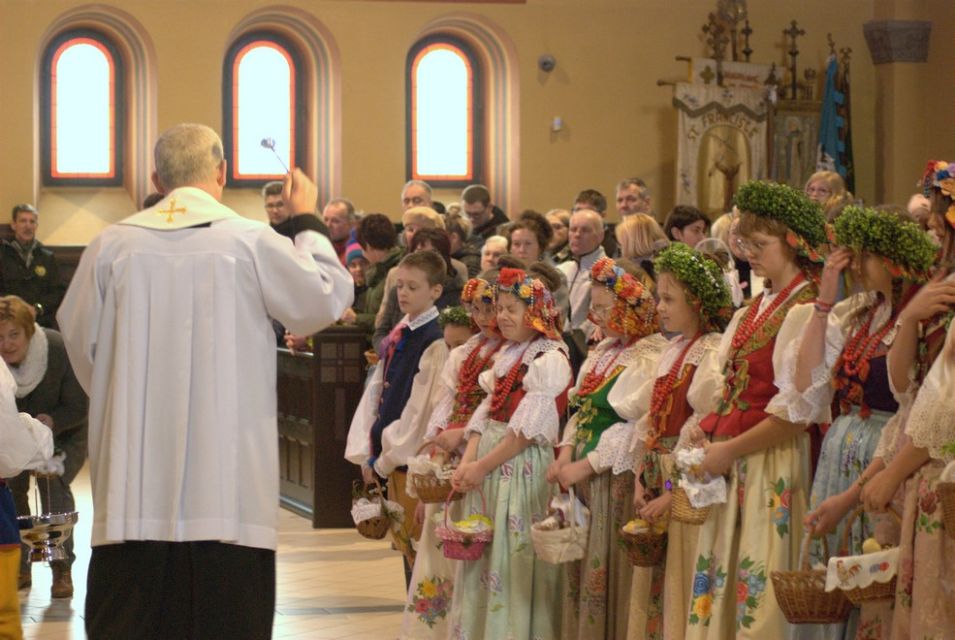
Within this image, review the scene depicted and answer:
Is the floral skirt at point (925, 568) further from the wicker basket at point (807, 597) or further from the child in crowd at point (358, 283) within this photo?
the child in crowd at point (358, 283)

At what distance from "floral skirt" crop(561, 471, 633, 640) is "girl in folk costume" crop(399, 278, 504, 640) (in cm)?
74

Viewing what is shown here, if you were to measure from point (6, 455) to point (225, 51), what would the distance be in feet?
33.2

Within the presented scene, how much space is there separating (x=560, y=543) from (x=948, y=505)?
1.80 m

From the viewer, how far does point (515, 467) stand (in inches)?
233

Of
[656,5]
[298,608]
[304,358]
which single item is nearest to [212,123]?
[656,5]

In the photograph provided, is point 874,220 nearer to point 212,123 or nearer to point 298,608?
point 298,608

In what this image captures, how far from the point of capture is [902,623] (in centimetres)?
419

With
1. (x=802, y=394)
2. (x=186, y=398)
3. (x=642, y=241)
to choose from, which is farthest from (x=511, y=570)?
(x=642, y=241)

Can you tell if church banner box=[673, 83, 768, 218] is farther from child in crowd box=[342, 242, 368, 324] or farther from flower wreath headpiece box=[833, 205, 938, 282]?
flower wreath headpiece box=[833, 205, 938, 282]

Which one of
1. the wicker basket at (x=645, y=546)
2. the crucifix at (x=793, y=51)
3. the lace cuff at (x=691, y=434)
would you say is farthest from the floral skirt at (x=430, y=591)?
the crucifix at (x=793, y=51)

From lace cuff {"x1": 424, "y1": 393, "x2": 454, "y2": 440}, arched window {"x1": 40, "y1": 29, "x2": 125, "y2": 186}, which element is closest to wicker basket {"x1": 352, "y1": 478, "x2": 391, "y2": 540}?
lace cuff {"x1": 424, "y1": 393, "x2": 454, "y2": 440}

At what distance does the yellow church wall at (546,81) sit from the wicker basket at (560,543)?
10153 mm

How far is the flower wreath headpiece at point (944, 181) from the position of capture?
4.25 meters

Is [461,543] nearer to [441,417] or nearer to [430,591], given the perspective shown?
[430,591]
